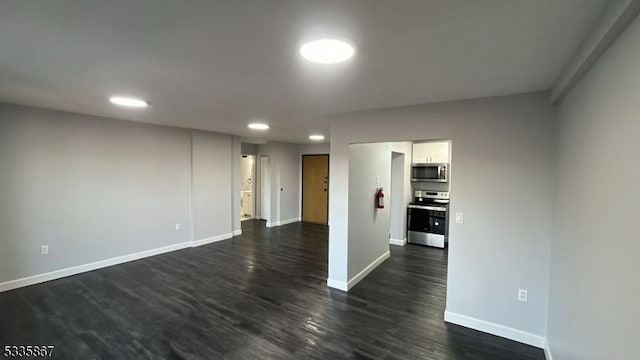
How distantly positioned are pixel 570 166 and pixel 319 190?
21.9 ft

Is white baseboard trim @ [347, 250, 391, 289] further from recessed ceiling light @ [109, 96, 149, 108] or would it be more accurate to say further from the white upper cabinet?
recessed ceiling light @ [109, 96, 149, 108]

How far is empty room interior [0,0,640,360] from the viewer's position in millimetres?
1377

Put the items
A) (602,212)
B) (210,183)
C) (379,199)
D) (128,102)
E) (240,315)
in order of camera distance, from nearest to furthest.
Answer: (602,212)
(240,315)
(128,102)
(379,199)
(210,183)

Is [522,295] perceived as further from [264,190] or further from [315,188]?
[264,190]

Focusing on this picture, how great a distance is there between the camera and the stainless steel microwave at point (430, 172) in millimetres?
6124

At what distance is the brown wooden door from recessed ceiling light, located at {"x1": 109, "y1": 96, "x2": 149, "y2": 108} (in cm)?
541

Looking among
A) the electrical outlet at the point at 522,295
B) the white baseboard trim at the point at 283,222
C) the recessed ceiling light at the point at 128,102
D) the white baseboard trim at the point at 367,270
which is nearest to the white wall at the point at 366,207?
the white baseboard trim at the point at 367,270

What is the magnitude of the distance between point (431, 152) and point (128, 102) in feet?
18.4

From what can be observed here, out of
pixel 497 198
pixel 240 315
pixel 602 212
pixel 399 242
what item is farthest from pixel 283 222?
pixel 602 212

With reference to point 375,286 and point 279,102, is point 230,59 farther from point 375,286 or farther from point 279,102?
point 375,286

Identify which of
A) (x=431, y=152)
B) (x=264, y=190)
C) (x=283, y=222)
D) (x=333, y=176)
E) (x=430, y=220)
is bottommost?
(x=283, y=222)

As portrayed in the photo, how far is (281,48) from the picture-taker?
1.74 meters

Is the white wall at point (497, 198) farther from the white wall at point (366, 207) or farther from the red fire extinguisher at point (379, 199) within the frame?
the red fire extinguisher at point (379, 199)

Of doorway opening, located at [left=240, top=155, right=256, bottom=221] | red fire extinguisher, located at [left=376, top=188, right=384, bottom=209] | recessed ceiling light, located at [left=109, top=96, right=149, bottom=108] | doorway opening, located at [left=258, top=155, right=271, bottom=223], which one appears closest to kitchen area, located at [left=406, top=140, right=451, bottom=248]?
red fire extinguisher, located at [left=376, top=188, right=384, bottom=209]
